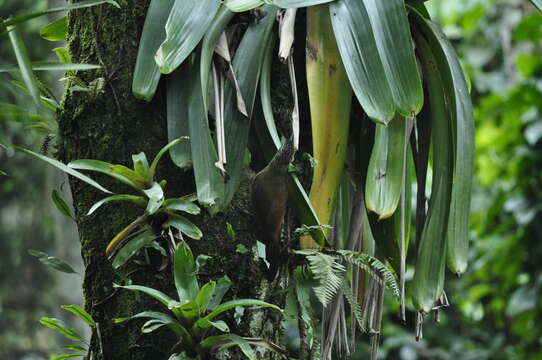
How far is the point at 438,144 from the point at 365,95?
7.3 inches

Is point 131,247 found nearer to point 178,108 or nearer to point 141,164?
point 141,164

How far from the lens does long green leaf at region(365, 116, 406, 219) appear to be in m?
0.87

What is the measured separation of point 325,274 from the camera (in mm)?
792

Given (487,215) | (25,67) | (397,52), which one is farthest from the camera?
(487,215)

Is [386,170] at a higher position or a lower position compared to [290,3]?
lower

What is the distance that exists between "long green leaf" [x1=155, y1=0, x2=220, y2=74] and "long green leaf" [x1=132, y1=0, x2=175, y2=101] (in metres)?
0.04

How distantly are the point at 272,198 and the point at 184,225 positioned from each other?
12 cm

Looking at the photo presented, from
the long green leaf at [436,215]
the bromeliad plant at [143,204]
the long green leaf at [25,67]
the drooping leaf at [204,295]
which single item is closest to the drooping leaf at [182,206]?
the bromeliad plant at [143,204]

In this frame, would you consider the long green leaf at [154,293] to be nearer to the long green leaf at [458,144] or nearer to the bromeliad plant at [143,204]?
the bromeliad plant at [143,204]

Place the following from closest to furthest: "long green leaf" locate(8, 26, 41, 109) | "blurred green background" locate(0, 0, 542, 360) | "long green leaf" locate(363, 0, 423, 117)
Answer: "long green leaf" locate(8, 26, 41, 109) → "long green leaf" locate(363, 0, 423, 117) → "blurred green background" locate(0, 0, 542, 360)

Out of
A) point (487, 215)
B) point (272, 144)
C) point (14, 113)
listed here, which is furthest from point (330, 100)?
point (487, 215)

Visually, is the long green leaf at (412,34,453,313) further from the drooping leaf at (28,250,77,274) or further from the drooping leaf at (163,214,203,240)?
the drooping leaf at (28,250,77,274)

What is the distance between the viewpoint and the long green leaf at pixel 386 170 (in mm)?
866

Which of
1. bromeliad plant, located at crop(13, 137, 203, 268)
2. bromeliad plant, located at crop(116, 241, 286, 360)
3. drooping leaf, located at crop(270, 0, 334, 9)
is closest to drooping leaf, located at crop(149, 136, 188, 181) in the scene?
bromeliad plant, located at crop(13, 137, 203, 268)
